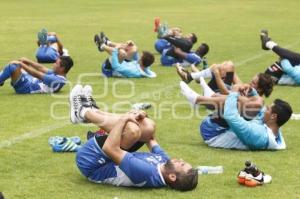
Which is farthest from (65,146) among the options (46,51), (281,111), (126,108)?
(46,51)

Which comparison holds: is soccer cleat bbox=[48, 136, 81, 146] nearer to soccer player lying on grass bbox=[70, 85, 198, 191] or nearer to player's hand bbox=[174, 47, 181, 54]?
soccer player lying on grass bbox=[70, 85, 198, 191]

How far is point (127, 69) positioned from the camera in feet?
51.3

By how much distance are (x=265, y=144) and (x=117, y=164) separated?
259cm

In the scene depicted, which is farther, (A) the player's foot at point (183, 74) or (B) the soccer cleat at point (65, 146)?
(A) the player's foot at point (183, 74)

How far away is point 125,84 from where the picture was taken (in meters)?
14.9

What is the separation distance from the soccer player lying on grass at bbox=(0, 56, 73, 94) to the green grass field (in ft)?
0.80

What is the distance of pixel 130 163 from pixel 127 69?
28.3ft

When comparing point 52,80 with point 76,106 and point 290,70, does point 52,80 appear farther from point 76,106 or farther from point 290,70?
point 290,70

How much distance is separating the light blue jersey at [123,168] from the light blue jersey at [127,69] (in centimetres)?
799

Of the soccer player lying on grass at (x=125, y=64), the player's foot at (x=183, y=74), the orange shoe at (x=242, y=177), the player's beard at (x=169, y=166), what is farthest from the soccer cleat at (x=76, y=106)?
the soccer player lying on grass at (x=125, y=64)

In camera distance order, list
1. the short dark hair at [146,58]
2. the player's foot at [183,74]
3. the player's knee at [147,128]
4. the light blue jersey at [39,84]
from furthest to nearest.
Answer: the short dark hair at [146,58]
the light blue jersey at [39,84]
the player's foot at [183,74]
the player's knee at [147,128]

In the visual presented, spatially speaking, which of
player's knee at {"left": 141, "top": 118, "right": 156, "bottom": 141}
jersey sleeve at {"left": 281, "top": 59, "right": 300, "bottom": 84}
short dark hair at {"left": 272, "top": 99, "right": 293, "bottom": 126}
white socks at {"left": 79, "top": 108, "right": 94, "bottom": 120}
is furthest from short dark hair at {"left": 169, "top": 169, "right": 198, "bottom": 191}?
A: jersey sleeve at {"left": 281, "top": 59, "right": 300, "bottom": 84}

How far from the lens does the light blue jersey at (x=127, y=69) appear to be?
1557cm

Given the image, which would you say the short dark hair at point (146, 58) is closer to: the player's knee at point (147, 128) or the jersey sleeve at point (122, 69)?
the jersey sleeve at point (122, 69)
